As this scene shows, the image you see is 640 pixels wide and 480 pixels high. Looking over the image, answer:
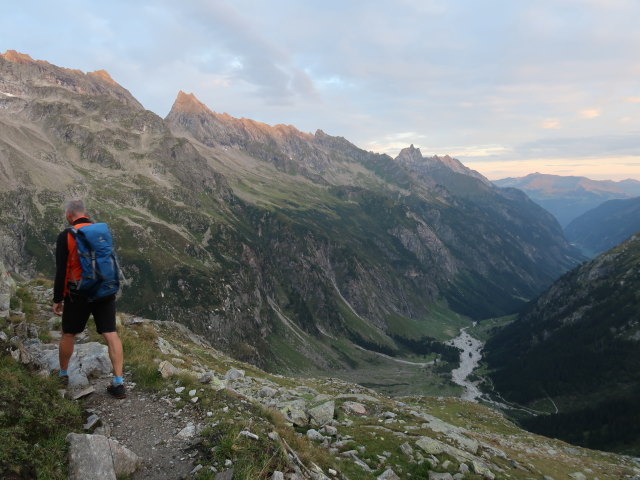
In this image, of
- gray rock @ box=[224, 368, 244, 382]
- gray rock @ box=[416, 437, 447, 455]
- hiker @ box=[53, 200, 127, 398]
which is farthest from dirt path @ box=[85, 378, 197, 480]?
gray rock @ box=[224, 368, 244, 382]

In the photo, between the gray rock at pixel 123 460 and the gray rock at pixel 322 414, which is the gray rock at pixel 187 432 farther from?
the gray rock at pixel 322 414

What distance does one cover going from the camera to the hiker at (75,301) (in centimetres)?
948

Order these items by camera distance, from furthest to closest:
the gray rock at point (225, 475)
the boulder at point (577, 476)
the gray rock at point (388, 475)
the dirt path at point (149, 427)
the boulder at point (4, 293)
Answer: the boulder at point (577, 476)
the boulder at point (4, 293)
the gray rock at point (388, 475)
the dirt path at point (149, 427)
the gray rock at point (225, 475)

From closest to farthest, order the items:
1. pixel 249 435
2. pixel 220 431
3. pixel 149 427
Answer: pixel 249 435 < pixel 220 431 < pixel 149 427

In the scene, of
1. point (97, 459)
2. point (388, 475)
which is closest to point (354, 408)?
point (388, 475)

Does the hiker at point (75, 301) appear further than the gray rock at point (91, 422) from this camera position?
Yes

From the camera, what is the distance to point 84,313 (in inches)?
396

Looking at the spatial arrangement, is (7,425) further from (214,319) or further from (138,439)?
(214,319)

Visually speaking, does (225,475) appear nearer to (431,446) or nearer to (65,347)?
(65,347)

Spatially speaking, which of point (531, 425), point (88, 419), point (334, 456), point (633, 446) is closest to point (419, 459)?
point (334, 456)

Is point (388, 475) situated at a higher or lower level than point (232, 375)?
higher

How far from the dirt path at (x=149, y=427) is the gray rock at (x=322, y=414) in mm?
7112

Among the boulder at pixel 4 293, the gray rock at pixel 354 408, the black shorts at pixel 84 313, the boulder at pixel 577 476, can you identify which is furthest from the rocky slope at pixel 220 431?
the boulder at pixel 577 476

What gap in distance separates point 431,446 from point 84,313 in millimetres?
15492
